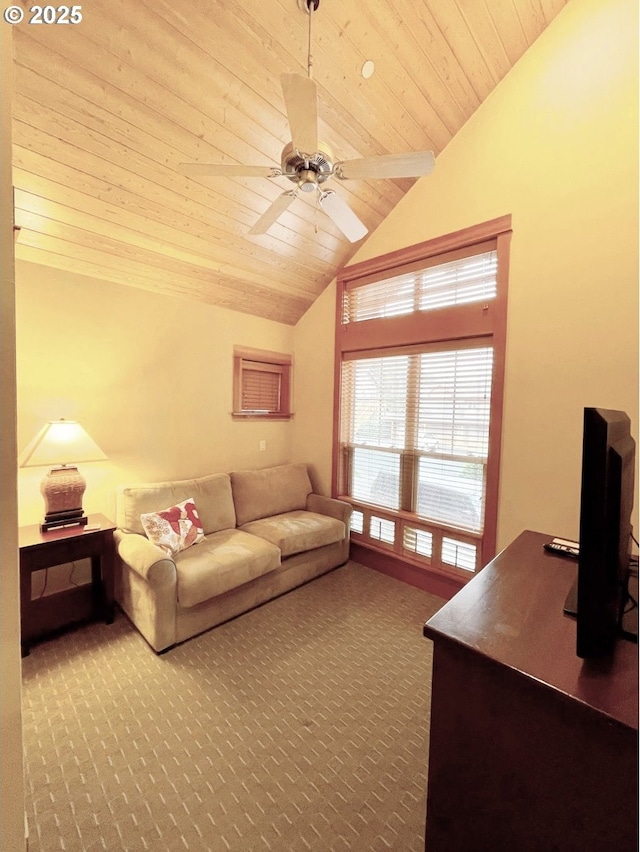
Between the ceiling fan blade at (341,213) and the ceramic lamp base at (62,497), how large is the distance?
7.67 ft

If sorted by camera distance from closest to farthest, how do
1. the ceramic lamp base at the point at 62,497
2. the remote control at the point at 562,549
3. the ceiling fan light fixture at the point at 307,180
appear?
the remote control at the point at 562,549 < the ceiling fan light fixture at the point at 307,180 < the ceramic lamp base at the point at 62,497

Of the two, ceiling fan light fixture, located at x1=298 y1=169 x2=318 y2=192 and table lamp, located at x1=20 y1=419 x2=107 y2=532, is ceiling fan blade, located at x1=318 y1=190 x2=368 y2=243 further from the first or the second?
table lamp, located at x1=20 y1=419 x2=107 y2=532

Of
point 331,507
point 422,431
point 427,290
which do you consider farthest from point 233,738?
point 427,290

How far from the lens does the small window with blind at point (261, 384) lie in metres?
3.55

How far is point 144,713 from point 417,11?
3935 millimetres

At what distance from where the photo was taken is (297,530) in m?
2.85

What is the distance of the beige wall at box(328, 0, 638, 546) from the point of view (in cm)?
200

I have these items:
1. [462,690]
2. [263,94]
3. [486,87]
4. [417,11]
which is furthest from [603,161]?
[462,690]

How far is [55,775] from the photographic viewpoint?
137 cm

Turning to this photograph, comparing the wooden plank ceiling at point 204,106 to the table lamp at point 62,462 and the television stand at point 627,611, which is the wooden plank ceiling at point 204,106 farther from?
the television stand at point 627,611

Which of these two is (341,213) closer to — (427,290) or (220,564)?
(427,290)

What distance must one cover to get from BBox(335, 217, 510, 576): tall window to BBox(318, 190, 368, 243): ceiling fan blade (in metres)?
1.04

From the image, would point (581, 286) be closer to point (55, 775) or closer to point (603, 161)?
point (603, 161)

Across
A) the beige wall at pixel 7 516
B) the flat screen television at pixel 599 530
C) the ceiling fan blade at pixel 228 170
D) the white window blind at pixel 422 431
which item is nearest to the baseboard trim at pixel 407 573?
the white window blind at pixel 422 431
